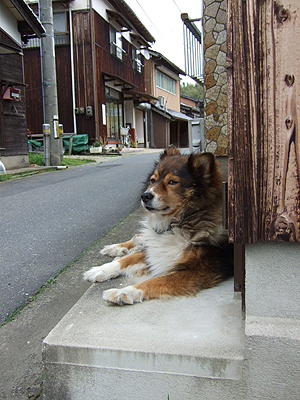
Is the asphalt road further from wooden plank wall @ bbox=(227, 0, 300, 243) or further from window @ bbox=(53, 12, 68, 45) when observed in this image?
window @ bbox=(53, 12, 68, 45)

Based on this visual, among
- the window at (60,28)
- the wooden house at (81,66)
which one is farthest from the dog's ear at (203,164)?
the window at (60,28)

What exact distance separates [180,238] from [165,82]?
34.9 metres

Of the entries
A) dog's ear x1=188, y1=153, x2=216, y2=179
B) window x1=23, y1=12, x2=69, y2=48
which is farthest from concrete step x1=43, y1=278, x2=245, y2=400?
window x1=23, y1=12, x2=69, y2=48

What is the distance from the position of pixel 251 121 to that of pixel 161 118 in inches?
1216

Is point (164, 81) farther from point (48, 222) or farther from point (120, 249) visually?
point (120, 249)

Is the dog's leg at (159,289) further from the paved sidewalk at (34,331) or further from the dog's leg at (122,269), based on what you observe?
the paved sidewalk at (34,331)

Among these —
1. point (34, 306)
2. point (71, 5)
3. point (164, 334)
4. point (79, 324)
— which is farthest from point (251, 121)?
point (71, 5)

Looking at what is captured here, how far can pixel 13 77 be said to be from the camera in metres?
13.1

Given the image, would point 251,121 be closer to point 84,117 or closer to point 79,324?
point 79,324

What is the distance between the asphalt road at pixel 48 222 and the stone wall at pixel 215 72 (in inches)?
66.2

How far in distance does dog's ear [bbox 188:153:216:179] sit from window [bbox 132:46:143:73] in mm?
25952

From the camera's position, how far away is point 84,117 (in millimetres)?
20141

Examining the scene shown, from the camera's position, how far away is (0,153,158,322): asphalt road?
10.4ft

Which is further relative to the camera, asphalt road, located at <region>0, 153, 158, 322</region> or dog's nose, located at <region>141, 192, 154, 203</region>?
asphalt road, located at <region>0, 153, 158, 322</region>
